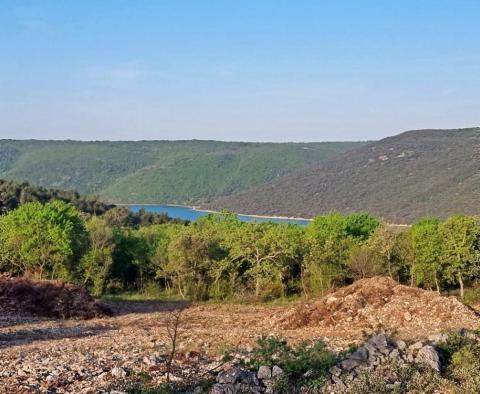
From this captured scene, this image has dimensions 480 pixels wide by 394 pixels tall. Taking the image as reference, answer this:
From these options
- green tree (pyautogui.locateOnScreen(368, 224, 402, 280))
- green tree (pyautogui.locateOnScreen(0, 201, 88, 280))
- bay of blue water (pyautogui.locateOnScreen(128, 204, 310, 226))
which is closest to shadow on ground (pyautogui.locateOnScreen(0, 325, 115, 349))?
green tree (pyautogui.locateOnScreen(0, 201, 88, 280))

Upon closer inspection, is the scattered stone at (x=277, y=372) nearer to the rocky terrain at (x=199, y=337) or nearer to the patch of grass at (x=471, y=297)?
the rocky terrain at (x=199, y=337)

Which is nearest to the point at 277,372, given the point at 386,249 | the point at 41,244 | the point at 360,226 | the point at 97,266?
the point at 386,249

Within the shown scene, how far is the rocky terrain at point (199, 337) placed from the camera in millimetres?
12844

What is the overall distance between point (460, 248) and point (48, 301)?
2757 centimetres

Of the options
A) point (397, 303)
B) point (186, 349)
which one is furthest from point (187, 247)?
point (186, 349)

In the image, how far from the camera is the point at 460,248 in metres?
40.1

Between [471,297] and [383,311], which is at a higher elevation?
[383,311]

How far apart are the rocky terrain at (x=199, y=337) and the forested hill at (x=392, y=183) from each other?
64458 mm

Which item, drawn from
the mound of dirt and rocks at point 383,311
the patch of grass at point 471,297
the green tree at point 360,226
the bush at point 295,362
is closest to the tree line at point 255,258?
the patch of grass at point 471,297

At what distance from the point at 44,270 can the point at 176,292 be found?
10.1 m

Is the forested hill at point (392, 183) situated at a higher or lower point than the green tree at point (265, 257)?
higher

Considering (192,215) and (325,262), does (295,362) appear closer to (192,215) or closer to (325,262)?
(325,262)

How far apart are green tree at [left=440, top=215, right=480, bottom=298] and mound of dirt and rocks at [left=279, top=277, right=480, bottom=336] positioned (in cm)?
1852

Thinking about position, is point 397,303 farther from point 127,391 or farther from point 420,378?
point 127,391
